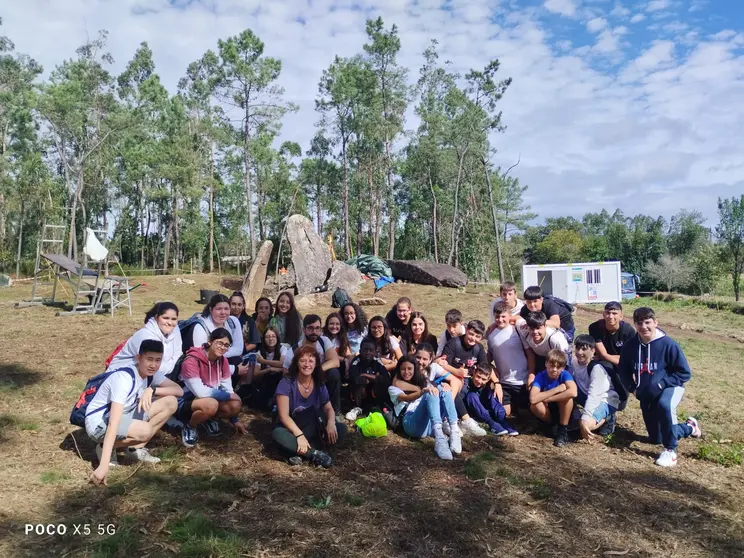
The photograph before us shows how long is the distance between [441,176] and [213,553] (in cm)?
2939

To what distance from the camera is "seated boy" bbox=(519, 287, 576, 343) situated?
16.1ft

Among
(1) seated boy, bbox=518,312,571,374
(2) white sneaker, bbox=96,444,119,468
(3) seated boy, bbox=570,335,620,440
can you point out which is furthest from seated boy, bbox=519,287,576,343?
(2) white sneaker, bbox=96,444,119,468

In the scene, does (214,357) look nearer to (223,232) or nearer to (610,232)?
(223,232)

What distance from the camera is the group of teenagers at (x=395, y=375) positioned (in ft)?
12.3

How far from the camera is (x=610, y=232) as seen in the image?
128 feet

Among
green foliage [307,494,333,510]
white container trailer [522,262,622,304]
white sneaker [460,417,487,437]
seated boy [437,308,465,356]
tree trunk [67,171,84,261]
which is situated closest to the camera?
green foliage [307,494,333,510]

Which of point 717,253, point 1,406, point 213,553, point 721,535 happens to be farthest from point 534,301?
point 717,253

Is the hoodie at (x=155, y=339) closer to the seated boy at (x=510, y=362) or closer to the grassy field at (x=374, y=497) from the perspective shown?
the grassy field at (x=374, y=497)

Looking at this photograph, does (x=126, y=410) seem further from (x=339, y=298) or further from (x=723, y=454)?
(x=339, y=298)

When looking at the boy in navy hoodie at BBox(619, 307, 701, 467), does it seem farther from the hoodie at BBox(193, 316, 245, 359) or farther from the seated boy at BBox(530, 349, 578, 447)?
the hoodie at BBox(193, 316, 245, 359)

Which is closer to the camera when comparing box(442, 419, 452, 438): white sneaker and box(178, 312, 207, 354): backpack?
box(442, 419, 452, 438): white sneaker

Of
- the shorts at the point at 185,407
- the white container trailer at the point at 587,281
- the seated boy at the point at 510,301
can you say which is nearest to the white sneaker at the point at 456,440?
the seated boy at the point at 510,301

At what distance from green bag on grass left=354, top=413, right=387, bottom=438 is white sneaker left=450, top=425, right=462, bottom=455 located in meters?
0.57

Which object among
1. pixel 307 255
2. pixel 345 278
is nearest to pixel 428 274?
pixel 345 278
